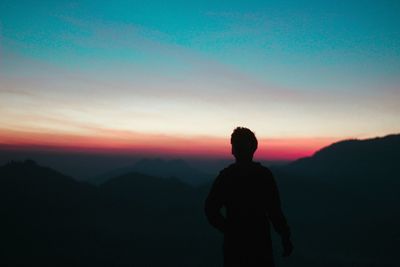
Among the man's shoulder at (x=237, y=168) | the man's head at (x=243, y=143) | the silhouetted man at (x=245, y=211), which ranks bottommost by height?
the silhouetted man at (x=245, y=211)

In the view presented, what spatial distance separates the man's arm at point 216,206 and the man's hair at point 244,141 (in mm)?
457

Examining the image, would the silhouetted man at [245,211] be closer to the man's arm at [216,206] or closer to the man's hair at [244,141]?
the man's arm at [216,206]

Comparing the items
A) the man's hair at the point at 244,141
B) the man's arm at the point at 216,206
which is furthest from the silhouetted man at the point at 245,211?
the man's hair at the point at 244,141

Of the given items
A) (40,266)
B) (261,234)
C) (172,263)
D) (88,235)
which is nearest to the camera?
(261,234)

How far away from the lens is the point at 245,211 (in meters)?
3.76

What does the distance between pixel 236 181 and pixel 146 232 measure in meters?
206

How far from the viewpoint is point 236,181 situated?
3.79 meters

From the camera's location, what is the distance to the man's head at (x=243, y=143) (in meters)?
3.96

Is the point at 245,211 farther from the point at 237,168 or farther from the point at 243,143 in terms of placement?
the point at 243,143

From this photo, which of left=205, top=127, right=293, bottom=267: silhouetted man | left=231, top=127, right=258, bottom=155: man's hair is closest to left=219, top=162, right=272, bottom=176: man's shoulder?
left=205, top=127, right=293, bottom=267: silhouetted man

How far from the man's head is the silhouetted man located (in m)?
0.09

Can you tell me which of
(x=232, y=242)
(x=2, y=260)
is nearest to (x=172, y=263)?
(x=2, y=260)

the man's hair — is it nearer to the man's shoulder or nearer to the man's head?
the man's head

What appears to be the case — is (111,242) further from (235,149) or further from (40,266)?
(235,149)
